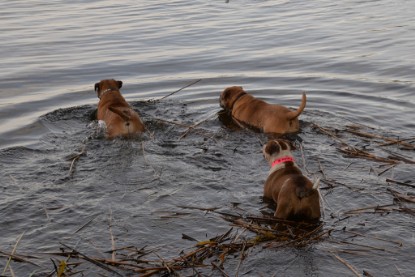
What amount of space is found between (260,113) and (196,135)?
1.25m

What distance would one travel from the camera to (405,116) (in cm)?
1110

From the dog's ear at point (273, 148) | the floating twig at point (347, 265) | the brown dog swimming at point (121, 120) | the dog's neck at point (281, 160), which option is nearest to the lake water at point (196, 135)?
the floating twig at point (347, 265)

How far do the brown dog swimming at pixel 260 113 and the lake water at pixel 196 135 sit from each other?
23 cm

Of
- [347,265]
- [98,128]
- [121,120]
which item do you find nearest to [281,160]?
[347,265]

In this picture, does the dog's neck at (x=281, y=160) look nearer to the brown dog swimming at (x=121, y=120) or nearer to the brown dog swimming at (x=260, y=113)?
the brown dog swimming at (x=260, y=113)

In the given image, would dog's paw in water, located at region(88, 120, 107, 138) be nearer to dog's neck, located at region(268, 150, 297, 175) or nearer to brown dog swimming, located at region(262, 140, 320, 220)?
dog's neck, located at region(268, 150, 297, 175)

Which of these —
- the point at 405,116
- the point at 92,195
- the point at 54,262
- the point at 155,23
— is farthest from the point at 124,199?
the point at 155,23

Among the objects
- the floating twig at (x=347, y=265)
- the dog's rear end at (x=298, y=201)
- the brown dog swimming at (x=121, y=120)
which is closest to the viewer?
the floating twig at (x=347, y=265)

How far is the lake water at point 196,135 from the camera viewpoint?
21.5ft

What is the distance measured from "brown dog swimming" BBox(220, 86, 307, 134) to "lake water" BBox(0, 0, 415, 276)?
0.75 ft

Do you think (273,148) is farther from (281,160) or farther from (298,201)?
(298,201)

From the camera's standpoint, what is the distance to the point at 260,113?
427 inches

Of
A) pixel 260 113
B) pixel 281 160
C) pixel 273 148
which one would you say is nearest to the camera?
pixel 281 160

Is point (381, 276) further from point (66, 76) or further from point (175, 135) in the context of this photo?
point (66, 76)
